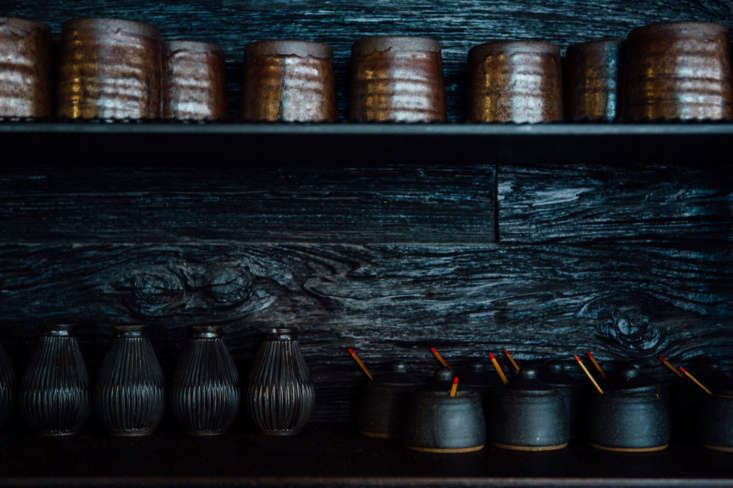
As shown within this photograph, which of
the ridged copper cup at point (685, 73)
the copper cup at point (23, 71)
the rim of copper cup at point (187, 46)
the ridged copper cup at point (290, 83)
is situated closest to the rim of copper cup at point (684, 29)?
the ridged copper cup at point (685, 73)

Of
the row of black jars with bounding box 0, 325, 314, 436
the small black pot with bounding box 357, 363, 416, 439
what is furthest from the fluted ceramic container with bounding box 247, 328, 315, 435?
the small black pot with bounding box 357, 363, 416, 439

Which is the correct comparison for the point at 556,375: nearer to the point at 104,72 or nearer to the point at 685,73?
the point at 685,73

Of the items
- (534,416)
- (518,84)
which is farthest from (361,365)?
(518,84)

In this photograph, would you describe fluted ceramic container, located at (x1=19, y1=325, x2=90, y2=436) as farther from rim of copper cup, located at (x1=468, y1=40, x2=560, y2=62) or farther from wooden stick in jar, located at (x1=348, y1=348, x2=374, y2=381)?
rim of copper cup, located at (x1=468, y1=40, x2=560, y2=62)

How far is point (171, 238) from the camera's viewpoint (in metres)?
1.67

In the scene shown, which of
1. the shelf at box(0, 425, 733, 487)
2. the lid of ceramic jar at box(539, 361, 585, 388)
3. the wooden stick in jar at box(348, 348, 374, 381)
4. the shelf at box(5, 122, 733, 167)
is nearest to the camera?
the shelf at box(0, 425, 733, 487)

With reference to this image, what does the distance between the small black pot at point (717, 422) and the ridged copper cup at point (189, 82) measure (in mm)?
1040

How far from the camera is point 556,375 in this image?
5.09ft

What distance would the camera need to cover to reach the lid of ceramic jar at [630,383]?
4.53 ft

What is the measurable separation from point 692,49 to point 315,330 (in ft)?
3.00

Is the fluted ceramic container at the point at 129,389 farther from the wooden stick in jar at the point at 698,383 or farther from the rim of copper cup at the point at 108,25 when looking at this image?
the wooden stick in jar at the point at 698,383

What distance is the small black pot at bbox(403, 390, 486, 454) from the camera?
133 centimetres

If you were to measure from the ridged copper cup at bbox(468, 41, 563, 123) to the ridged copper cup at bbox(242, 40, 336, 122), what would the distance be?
287 mm

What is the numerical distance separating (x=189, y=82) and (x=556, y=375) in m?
0.91
